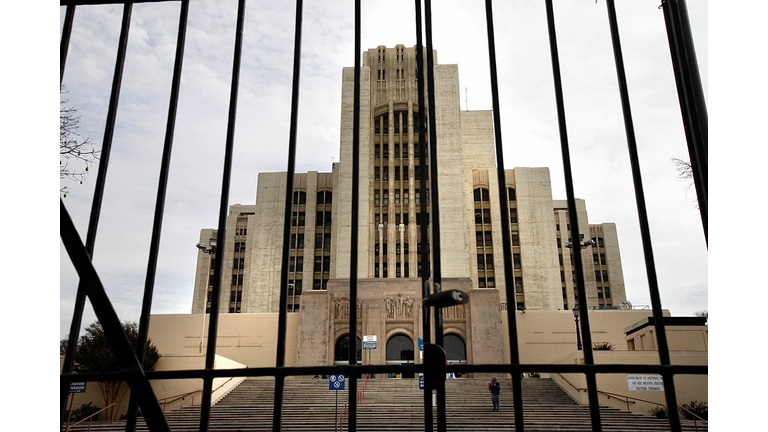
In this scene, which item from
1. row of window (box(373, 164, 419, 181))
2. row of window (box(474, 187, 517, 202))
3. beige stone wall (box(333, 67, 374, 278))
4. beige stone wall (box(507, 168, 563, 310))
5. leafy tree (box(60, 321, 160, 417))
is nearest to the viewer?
leafy tree (box(60, 321, 160, 417))

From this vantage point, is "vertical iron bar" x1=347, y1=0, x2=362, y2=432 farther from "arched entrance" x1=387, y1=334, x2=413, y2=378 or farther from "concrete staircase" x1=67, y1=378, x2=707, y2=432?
"arched entrance" x1=387, y1=334, x2=413, y2=378

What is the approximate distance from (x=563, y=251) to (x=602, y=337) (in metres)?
30.6

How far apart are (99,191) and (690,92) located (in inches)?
160

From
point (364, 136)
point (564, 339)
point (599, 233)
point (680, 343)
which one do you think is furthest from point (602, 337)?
point (599, 233)

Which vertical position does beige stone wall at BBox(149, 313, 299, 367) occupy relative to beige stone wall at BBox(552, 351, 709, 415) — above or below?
above

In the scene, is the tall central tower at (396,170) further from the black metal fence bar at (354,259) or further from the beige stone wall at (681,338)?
the black metal fence bar at (354,259)

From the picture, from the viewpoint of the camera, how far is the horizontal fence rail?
2.53 m

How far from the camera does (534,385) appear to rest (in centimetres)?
2661

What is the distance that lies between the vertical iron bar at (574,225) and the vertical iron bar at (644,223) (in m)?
0.37

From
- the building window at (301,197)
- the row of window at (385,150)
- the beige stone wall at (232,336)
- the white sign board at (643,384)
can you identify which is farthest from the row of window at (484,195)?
the white sign board at (643,384)

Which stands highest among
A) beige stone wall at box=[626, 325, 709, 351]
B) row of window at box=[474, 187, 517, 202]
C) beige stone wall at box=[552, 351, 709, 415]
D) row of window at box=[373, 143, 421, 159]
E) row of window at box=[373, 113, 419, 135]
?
row of window at box=[373, 113, 419, 135]

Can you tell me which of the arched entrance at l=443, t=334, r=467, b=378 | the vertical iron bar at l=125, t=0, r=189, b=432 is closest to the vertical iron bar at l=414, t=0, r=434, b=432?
the vertical iron bar at l=125, t=0, r=189, b=432

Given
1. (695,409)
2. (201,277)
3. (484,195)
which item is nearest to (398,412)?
(695,409)

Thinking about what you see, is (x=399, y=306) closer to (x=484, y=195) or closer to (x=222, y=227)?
(x=484, y=195)
